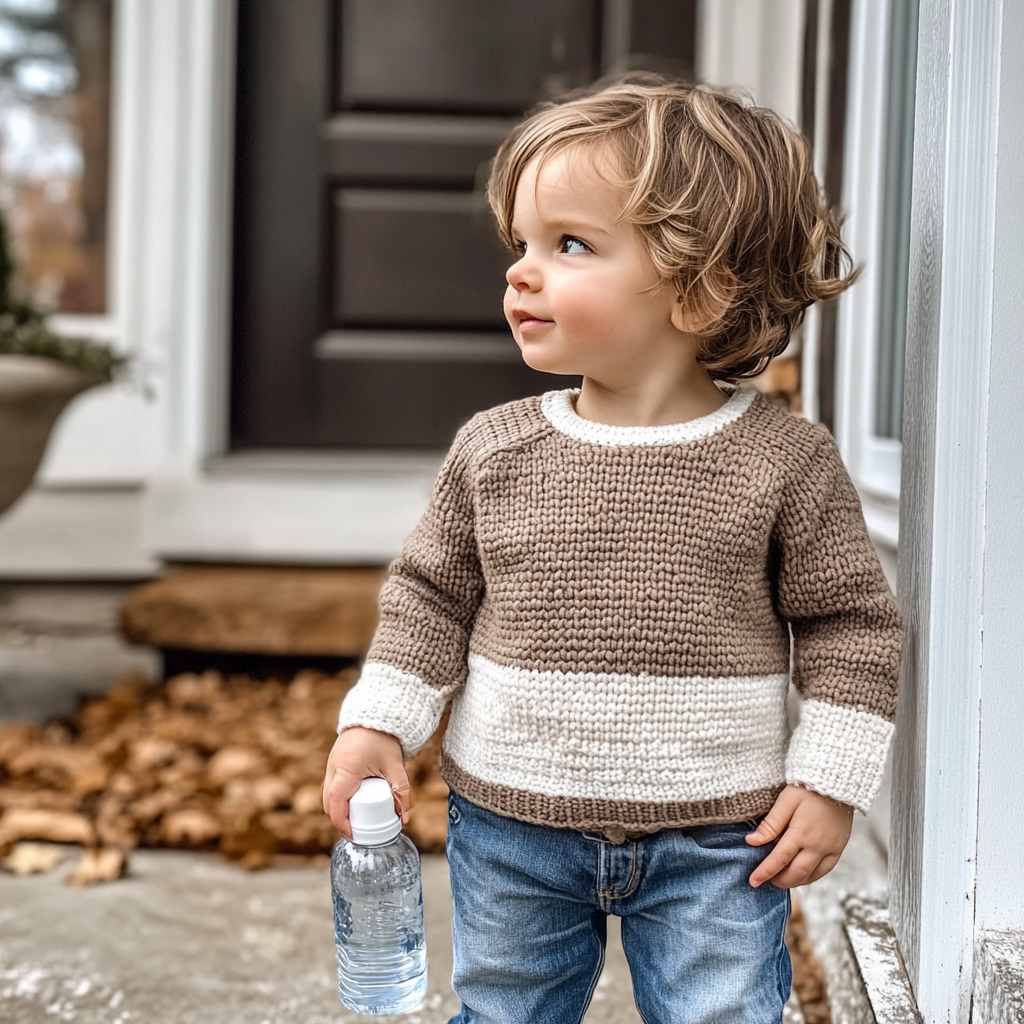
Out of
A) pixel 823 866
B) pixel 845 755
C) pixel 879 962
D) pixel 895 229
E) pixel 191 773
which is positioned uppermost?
pixel 895 229

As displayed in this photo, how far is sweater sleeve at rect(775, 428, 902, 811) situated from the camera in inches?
42.8

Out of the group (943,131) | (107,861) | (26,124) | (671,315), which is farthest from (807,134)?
(26,124)

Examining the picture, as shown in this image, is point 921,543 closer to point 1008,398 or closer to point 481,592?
point 1008,398

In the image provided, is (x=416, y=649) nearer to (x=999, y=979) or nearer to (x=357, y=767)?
(x=357, y=767)

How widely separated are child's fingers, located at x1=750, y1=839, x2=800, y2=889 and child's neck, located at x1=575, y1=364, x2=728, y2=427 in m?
0.39

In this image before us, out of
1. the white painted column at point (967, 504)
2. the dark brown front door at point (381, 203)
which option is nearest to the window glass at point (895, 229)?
the white painted column at point (967, 504)

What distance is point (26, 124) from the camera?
3.99 m

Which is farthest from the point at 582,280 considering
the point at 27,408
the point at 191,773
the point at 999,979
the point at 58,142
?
the point at 58,142

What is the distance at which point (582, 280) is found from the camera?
1.10 m

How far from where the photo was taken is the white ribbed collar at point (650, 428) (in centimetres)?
113

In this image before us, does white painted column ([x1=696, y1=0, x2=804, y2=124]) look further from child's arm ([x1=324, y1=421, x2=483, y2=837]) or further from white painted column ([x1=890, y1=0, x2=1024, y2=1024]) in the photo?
child's arm ([x1=324, y1=421, x2=483, y2=837])

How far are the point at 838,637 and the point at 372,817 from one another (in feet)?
1.45

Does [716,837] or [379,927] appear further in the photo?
[379,927]

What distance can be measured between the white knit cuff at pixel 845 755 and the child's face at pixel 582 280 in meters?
0.36
